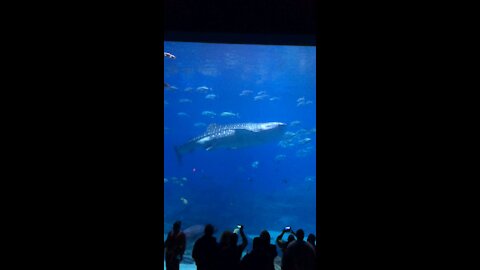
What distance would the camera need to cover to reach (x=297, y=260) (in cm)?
320

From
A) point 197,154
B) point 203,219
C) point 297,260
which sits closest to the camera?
point 297,260

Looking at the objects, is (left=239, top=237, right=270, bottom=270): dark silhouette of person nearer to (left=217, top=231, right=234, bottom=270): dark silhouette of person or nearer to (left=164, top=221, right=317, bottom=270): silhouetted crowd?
(left=164, top=221, right=317, bottom=270): silhouetted crowd

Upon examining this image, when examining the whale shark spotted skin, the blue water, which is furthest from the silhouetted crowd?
the whale shark spotted skin

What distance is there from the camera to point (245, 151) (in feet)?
123

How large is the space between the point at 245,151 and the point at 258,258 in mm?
34069

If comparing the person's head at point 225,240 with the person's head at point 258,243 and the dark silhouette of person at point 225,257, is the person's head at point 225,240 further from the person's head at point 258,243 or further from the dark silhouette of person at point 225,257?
the person's head at point 258,243

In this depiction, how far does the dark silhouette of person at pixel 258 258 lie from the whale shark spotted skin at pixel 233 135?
1143 cm

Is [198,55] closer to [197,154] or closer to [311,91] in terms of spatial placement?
[311,91]

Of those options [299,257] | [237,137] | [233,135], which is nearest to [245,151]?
[237,137]

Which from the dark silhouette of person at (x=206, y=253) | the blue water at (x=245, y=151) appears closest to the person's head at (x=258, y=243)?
the dark silhouette of person at (x=206, y=253)
